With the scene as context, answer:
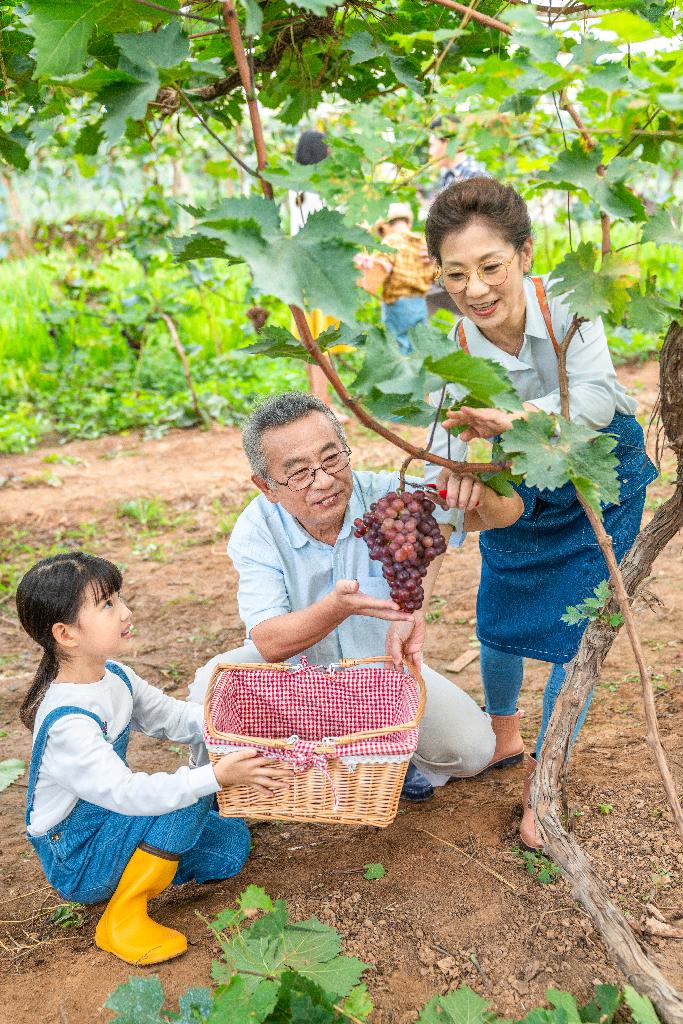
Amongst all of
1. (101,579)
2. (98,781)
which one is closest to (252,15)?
(101,579)

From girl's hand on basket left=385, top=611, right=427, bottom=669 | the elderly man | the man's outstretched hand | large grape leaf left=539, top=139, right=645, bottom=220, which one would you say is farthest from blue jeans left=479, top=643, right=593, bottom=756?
large grape leaf left=539, top=139, right=645, bottom=220

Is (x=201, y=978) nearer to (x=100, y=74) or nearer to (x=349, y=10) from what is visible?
(x=100, y=74)

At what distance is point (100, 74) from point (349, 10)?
72 cm

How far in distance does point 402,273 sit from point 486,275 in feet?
14.5

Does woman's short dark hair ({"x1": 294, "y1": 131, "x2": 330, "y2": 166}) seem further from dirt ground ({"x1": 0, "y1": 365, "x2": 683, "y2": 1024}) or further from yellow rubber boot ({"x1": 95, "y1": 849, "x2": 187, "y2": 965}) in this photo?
yellow rubber boot ({"x1": 95, "y1": 849, "x2": 187, "y2": 965})

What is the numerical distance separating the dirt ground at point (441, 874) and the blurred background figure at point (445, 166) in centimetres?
101

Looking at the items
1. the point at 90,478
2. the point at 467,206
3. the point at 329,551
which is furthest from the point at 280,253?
the point at 90,478

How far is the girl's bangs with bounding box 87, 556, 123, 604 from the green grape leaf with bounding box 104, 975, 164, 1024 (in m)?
0.83

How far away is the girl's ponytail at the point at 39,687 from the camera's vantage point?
221 centimetres

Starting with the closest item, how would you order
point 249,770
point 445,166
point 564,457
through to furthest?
point 564,457 → point 249,770 → point 445,166

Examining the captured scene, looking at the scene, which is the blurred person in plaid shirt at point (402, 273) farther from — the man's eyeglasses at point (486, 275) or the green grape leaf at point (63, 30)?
the green grape leaf at point (63, 30)

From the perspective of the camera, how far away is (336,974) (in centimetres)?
165

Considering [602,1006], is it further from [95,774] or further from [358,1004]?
[95,774]

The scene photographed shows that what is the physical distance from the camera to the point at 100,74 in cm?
127
